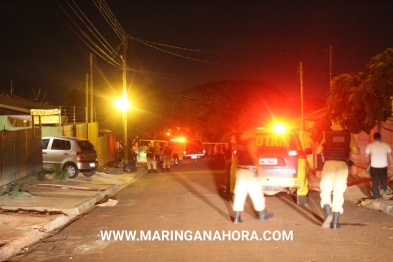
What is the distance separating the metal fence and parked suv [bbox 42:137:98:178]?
4.26ft

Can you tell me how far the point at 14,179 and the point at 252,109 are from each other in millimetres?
48182

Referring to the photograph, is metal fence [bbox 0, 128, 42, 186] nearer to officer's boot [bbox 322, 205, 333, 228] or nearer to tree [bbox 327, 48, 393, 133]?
officer's boot [bbox 322, 205, 333, 228]

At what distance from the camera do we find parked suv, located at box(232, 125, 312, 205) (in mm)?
11516

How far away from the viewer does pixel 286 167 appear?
11.5 meters

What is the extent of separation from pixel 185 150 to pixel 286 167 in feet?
77.6

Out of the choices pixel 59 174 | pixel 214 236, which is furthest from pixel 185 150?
pixel 214 236

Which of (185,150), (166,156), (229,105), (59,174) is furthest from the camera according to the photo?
(229,105)

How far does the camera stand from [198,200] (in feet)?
43.4

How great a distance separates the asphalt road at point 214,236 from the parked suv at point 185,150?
70.0ft

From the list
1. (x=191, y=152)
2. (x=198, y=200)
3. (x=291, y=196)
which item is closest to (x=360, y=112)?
(x=291, y=196)

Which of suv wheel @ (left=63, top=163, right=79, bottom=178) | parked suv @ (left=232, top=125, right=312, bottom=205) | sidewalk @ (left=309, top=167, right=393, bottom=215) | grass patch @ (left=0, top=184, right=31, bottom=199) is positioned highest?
parked suv @ (left=232, top=125, right=312, bottom=205)

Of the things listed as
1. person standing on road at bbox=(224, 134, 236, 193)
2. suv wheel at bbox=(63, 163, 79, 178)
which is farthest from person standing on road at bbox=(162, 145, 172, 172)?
person standing on road at bbox=(224, 134, 236, 193)

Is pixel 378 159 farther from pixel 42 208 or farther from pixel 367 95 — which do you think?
pixel 42 208

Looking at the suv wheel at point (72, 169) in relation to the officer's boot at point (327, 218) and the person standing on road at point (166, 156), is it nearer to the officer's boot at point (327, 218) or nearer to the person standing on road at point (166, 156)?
the person standing on road at point (166, 156)
